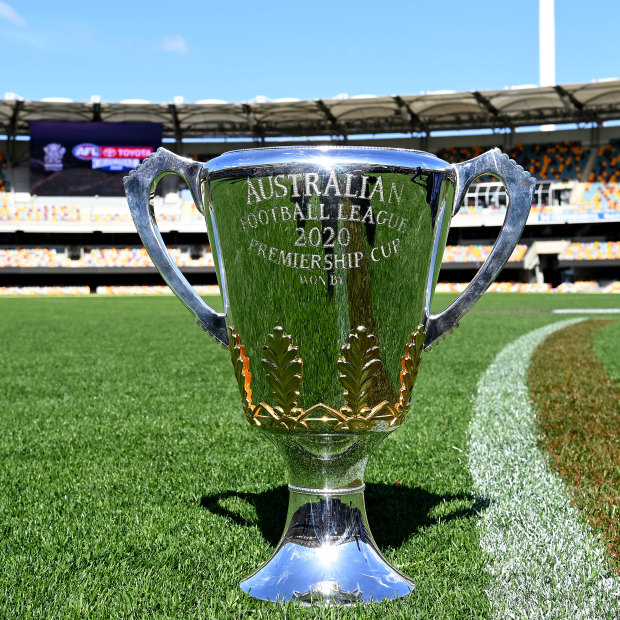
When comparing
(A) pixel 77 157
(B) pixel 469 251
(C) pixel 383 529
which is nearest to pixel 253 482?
(C) pixel 383 529

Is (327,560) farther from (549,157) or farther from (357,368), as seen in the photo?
(549,157)

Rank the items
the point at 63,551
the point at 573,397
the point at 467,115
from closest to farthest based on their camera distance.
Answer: the point at 63,551, the point at 573,397, the point at 467,115

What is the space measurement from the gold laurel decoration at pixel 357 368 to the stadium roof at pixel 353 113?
32.4m

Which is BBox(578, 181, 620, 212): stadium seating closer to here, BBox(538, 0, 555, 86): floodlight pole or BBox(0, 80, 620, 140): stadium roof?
BBox(0, 80, 620, 140): stadium roof

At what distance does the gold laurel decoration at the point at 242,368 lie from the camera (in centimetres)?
170

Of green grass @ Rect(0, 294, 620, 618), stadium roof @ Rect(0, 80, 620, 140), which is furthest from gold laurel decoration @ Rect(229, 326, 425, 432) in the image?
stadium roof @ Rect(0, 80, 620, 140)

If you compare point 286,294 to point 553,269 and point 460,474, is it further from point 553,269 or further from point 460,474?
point 553,269

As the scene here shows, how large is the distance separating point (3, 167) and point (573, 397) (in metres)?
38.5

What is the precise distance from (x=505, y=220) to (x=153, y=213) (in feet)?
2.68

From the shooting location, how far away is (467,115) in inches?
1382

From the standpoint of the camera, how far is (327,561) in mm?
1625

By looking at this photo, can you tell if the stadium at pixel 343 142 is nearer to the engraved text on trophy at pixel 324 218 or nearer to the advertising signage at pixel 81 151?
the advertising signage at pixel 81 151

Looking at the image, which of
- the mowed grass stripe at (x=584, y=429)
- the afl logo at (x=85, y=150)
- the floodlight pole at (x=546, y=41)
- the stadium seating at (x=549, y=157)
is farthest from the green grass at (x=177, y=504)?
the floodlight pole at (x=546, y=41)

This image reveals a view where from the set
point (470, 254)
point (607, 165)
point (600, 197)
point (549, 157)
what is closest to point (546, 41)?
point (549, 157)
